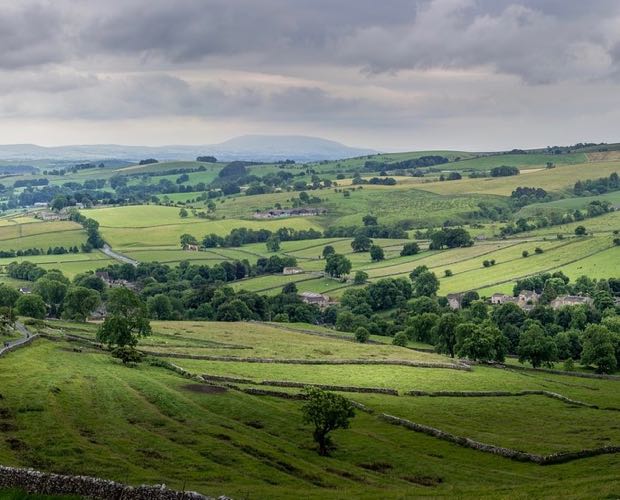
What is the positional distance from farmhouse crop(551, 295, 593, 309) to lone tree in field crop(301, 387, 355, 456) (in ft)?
398

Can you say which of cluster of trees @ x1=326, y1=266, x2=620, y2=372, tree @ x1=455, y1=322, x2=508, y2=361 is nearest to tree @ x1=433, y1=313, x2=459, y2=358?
cluster of trees @ x1=326, y1=266, x2=620, y2=372

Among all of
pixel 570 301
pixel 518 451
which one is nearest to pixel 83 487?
pixel 518 451

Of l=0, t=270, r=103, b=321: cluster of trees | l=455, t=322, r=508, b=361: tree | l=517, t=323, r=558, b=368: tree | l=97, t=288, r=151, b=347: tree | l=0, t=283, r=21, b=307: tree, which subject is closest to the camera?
l=97, t=288, r=151, b=347: tree

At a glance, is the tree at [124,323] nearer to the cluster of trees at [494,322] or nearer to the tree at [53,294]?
the tree at [53,294]

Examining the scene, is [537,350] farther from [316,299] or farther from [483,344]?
[316,299]

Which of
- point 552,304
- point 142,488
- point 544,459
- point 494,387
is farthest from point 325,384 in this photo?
point 552,304

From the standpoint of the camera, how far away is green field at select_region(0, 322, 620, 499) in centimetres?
5069

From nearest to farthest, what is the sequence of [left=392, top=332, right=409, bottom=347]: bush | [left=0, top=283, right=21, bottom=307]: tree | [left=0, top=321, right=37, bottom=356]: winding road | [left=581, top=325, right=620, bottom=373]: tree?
[left=0, top=321, right=37, bottom=356]: winding road
[left=581, top=325, right=620, bottom=373]: tree
[left=0, top=283, right=21, bottom=307]: tree
[left=392, top=332, right=409, bottom=347]: bush

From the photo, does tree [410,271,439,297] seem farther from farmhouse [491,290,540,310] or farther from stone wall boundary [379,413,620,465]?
stone wall boundary [379,413,620,465]

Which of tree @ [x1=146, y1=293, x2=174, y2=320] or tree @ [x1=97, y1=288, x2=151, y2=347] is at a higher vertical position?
tree @ [x1=97, y1=288, x2=151, y2=347]

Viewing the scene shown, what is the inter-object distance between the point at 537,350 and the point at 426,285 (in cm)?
6938

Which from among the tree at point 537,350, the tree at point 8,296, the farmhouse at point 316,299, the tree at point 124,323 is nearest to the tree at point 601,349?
the tree at point 537,350

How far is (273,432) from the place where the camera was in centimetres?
6612

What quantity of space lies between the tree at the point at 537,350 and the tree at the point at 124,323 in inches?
2334
